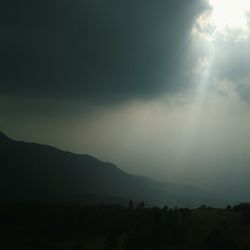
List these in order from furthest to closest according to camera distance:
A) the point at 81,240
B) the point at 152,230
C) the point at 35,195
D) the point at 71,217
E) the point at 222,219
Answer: the point at 35,195
the point at 71,217
the point at 222,219
the point at 81,240
the point at 152,230

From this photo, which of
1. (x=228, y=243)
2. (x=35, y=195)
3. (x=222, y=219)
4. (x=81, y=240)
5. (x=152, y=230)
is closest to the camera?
(x=228, y=243)

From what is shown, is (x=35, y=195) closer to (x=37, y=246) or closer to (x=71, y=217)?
(x=71, y=217)

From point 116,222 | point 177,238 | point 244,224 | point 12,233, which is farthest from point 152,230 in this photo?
point 12,233

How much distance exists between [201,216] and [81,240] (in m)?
19.9

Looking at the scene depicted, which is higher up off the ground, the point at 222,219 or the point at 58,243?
the point at 222,219

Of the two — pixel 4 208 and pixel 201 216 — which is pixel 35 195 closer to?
pixel 4 208

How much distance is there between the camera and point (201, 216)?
68.1 meters

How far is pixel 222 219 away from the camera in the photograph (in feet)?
217

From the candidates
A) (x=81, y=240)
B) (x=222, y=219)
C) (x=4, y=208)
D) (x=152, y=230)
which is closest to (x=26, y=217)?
(x=4, y=208)

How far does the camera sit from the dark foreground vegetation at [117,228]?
183ft

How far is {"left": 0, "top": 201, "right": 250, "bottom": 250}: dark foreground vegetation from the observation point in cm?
5572

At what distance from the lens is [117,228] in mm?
64250

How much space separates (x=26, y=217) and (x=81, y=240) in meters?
15.5

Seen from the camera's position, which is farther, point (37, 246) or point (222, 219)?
point (222, 219)
